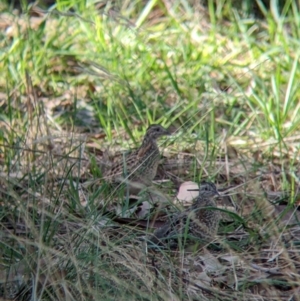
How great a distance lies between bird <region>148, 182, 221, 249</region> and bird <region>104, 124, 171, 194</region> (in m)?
0.58

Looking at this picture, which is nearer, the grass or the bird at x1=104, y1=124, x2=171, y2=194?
the grass

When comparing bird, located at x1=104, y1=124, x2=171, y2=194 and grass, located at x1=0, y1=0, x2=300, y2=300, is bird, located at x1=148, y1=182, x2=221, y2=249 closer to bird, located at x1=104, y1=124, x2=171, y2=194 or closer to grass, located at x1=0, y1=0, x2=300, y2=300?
grass, located at x1=0, y1=0, x2=300, y2=300

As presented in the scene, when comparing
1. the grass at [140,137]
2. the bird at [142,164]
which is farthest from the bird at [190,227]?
the bird at [142,164]

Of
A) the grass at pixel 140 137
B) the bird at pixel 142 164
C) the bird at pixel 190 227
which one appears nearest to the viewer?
the grass at pixel 140 137

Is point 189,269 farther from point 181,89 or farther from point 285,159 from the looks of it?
point 181,89

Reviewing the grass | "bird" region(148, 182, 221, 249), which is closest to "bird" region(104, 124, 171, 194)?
the grass

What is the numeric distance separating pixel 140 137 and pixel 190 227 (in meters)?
2.23

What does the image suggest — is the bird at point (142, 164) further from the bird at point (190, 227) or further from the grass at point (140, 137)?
the bird at point (190, 227)

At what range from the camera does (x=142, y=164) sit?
20.8 ft

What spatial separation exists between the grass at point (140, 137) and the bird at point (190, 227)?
112 mm

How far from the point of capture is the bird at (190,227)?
5.41 meters

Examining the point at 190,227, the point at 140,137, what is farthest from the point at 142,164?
the point at 140,137

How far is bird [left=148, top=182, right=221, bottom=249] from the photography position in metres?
5.41

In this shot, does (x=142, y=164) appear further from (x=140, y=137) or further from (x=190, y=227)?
(x=140, y=137)
